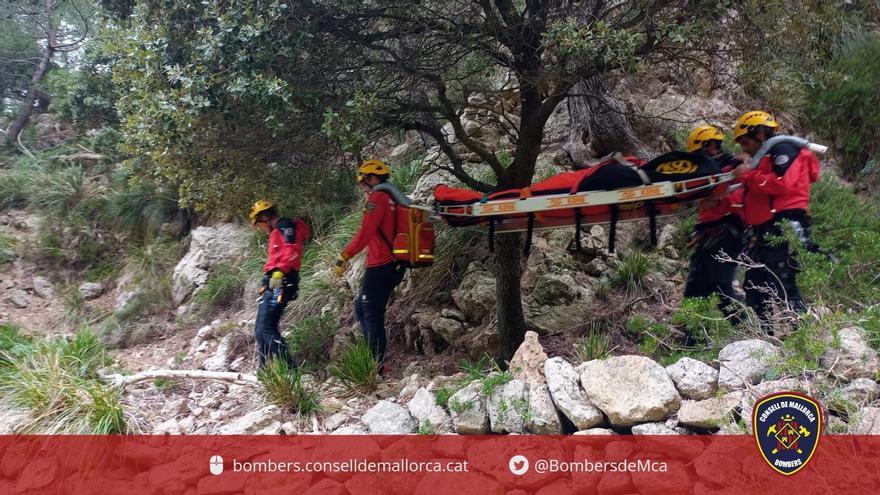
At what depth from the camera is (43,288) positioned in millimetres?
10289

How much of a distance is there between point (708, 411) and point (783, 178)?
2.05 m

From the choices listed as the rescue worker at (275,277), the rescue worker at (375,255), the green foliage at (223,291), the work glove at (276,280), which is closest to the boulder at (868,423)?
the rescue worker at (375,255)

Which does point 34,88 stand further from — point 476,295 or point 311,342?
point 476,295

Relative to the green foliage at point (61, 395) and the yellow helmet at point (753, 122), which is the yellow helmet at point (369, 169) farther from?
the yellow helmet at point (753, 122)

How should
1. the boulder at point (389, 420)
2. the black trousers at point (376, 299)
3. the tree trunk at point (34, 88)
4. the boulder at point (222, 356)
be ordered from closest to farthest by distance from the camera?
the boulder at point (389, 420) < the black trousers at point (376, 299) < the boulder at point (222, 356) < the tree trunk at point (34, 88)

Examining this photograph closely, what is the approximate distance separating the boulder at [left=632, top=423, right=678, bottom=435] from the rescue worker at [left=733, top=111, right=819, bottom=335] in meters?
1.32

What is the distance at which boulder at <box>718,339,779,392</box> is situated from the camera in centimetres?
377

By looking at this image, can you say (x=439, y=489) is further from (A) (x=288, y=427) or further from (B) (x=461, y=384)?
(A) (x=288, y=427)

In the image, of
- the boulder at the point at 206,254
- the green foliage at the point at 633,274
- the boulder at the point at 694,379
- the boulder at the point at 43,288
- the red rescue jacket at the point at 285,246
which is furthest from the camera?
the boulder at the point at 43,288

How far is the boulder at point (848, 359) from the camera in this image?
11.8 feet

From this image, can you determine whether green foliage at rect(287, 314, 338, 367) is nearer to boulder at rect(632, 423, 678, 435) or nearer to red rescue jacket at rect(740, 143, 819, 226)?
boulder at rect(632, 423, 678, 435)

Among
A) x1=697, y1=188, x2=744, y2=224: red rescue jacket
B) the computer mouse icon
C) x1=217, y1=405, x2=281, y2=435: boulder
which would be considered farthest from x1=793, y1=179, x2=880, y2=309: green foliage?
the computer mouse icon

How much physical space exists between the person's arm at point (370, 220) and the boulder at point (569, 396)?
2.13m

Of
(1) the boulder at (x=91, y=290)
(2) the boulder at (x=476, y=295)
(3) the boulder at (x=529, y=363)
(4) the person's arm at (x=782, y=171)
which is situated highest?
(4) the person's arm at (x=782, y=171)
